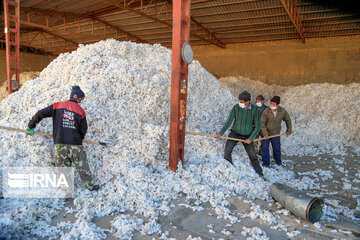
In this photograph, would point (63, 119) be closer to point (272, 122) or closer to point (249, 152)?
point (249, 152)

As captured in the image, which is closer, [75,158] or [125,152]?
[75,158]

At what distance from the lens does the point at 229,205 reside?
431 centimetres

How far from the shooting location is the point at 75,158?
4359 mm

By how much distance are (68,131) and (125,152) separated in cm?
125

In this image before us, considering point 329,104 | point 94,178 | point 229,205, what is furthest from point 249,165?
point 329,104

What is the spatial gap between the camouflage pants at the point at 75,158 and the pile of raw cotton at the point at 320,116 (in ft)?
20.2

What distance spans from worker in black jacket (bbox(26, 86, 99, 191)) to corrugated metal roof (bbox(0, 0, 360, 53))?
31.8ft

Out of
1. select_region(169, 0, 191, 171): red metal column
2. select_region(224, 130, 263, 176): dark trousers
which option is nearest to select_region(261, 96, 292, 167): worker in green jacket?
select_region(224, 130, 263, 176): dark trousers

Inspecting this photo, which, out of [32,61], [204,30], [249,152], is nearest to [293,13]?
[204,30]

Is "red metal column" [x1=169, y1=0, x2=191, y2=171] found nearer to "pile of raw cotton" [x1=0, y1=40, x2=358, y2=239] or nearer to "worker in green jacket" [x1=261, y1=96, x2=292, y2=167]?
"pile of raw cotton" [x1=0, y1=40, x2=358, y2=239]

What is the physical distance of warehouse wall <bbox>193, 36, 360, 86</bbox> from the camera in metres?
13.5

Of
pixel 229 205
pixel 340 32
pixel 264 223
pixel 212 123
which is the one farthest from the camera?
pixel 340 32

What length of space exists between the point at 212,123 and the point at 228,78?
9.68 metres

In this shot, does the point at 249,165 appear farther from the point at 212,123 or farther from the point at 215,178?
the point at 212,123
